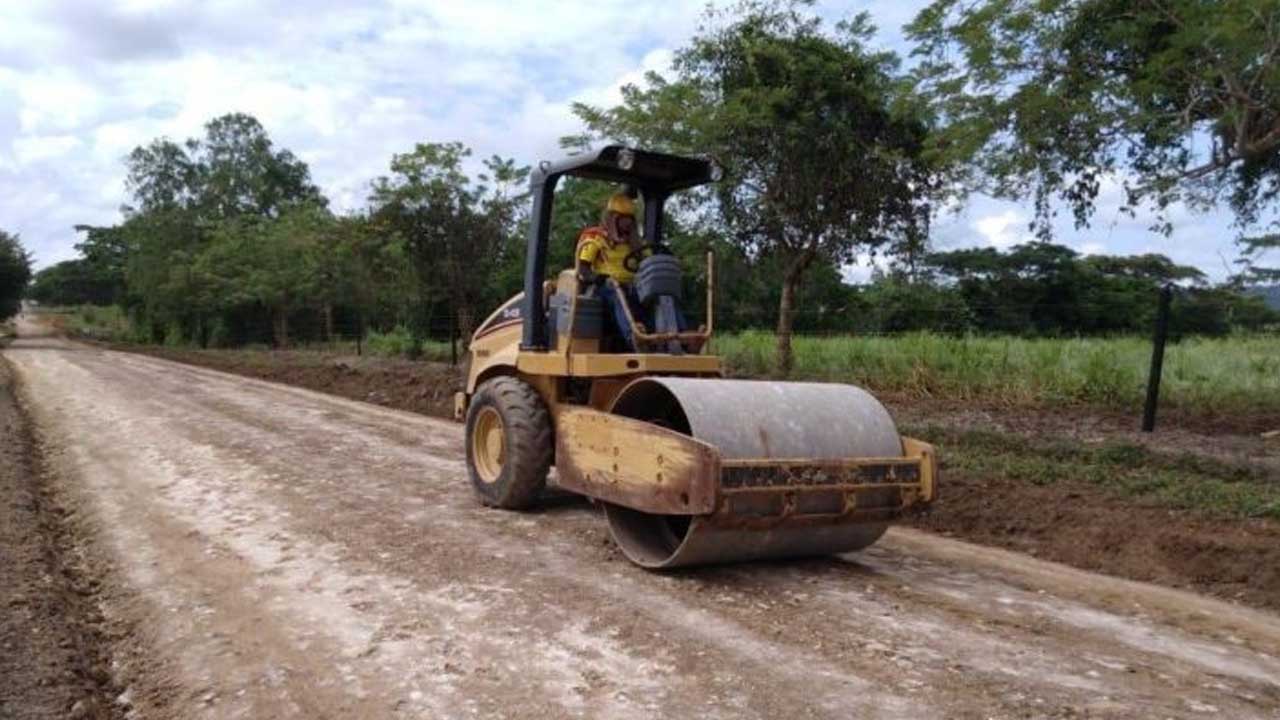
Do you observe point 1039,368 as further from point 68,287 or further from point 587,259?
point 68,287

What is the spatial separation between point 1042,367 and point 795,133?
4222 millimetres

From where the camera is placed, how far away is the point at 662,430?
18.5ft

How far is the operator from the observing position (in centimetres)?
728

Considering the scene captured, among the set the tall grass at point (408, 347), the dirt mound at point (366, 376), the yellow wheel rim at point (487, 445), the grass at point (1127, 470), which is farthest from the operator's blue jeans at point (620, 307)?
the tall grass at point (408, 347)

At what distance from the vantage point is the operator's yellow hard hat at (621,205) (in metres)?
7.36

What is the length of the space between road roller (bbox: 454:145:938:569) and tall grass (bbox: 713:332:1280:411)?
21.2ft

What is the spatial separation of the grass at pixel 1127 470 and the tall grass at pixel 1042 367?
2.57m

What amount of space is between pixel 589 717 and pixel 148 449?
818cm

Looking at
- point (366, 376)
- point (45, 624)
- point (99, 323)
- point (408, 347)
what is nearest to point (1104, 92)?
point (45, 624)

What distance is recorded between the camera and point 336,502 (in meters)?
7.93

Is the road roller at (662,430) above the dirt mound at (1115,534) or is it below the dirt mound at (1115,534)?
above

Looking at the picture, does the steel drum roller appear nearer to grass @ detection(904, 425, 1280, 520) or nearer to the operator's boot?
the operator's boot

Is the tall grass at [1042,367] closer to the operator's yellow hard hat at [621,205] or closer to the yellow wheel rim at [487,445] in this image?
the operator's yellow hard hat at [621,205]

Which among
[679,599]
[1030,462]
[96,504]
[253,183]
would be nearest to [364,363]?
[96,504]
